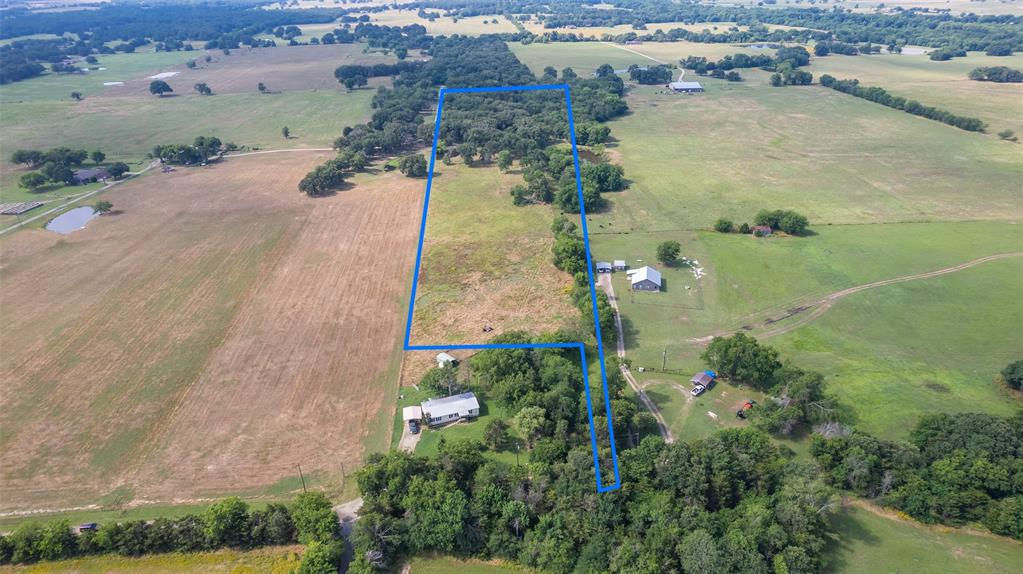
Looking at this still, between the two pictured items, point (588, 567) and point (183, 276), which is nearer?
point (588, 567)

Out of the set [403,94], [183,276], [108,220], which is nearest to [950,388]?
[183,276]

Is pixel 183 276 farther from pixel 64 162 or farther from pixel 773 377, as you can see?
pixel 773 377

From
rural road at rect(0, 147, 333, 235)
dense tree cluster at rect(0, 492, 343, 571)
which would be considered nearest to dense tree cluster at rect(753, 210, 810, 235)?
dense tree cluster at rect(0, 492, 343, 571)

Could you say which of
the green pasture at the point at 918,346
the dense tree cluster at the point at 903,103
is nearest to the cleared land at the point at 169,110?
Result: the green pasture at the point at 918,346

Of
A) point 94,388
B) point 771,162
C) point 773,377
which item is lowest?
point 94,388

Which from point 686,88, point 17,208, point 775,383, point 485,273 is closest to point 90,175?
point 17,208

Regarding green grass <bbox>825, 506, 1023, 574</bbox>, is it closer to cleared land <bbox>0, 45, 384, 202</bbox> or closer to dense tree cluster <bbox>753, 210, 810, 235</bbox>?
dense tree cluster <bbox>753, 210, 810, 235</bbox>

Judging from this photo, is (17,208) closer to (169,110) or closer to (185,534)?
(169,110)
